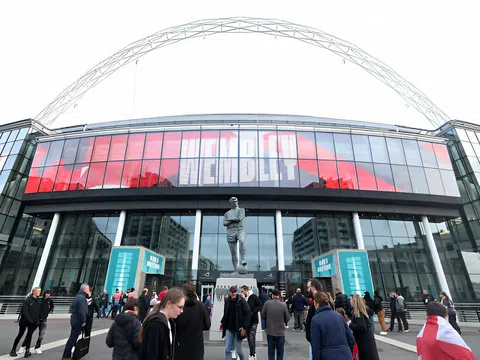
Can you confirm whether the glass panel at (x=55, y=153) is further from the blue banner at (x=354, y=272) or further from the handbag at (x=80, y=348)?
the blue banner at (x=354, y=272)

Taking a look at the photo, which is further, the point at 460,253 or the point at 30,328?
the point at 460,253

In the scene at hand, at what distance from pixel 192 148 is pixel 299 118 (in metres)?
21.1

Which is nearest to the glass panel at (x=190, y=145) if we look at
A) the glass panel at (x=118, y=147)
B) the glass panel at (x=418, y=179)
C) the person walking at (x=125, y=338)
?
the glass panel at (x=118, y=147)

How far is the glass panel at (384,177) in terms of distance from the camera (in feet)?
82.8

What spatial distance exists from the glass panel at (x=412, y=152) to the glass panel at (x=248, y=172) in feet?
50.6

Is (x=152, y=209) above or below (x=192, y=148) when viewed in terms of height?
below

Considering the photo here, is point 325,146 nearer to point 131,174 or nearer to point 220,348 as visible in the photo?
point 131,174

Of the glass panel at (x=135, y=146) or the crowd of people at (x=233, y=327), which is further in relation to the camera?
the glass panel at (x=135, y=146)

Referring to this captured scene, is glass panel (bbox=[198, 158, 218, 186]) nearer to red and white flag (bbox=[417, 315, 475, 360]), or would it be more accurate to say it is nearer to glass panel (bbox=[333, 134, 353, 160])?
glass panel (bbox=[333, 134, 353, 160])

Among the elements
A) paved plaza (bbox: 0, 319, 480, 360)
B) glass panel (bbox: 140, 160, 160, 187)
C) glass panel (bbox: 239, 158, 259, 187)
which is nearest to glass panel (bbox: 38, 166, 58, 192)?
glass panel (bbox: 140, 160, 160, 187)

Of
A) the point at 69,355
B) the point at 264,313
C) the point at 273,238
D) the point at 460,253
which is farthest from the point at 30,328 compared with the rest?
the point at 460,253

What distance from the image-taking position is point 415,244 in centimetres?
2530

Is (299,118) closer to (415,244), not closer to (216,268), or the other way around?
(415,244)

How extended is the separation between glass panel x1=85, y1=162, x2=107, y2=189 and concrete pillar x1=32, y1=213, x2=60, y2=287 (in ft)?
15.9
